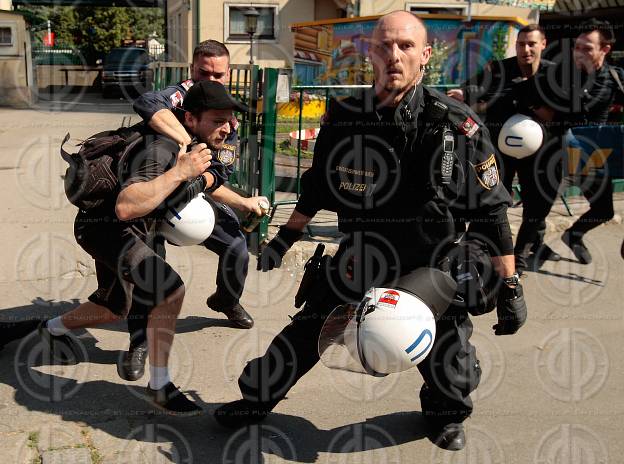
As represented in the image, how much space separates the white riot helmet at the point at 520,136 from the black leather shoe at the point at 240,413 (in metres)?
3.21

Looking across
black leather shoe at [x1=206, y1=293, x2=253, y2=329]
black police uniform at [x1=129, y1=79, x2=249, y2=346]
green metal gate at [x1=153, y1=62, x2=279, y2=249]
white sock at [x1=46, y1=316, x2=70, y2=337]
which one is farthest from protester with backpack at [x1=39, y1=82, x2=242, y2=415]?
green metal gate at [x1=153, y1=62, x2=279, y2=249]

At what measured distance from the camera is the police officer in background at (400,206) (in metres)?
3.19

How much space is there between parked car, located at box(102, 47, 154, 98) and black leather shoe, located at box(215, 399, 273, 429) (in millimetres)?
23361

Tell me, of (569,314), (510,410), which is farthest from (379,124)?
(569,314)

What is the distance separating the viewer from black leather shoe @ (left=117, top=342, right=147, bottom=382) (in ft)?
13.6

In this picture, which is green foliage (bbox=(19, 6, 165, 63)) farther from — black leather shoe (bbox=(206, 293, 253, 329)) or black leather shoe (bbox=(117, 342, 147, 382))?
black leather shoe (bbox=(117, 342, 147, 382))

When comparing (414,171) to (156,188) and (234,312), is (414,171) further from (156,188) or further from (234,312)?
(234,312)

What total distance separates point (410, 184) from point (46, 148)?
9.03 metres

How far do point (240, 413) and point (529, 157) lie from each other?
3532 mm

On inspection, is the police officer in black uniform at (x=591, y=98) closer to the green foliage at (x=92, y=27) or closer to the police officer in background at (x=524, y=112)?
the police officer in background at (x=524, y=112)

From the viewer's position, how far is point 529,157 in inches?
241

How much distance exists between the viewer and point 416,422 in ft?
12.7

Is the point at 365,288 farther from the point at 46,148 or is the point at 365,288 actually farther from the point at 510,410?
the point at 46,148

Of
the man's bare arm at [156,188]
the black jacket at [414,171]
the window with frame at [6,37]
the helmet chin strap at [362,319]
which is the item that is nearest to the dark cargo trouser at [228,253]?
the man's bare arm at [156,188]
